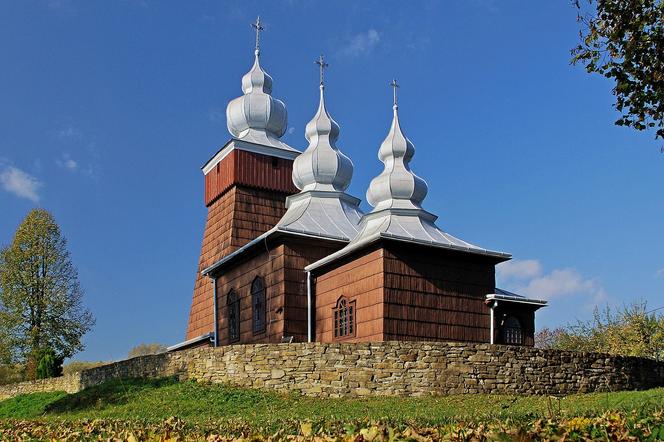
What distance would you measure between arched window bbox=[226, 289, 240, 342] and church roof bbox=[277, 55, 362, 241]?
325cm

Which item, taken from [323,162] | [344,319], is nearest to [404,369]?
[344,319]

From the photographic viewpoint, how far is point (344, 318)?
2519 centimetres

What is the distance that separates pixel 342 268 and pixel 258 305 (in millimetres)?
3999

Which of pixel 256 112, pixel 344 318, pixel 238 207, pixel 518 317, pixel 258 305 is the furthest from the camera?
pixel 256 112

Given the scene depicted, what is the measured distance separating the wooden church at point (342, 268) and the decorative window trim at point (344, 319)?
0.04 metres

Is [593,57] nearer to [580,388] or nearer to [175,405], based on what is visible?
[580,388]

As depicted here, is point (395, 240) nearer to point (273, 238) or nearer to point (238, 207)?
point (273, 238)

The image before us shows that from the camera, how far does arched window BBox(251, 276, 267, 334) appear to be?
90.2ft

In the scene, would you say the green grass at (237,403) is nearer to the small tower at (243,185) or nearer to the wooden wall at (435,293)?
the wooden wall at (435,293)

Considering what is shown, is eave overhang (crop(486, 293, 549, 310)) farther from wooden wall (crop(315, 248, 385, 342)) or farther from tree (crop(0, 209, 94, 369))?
tree (crop(0, 209, 94, 369))

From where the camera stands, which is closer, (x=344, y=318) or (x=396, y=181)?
(x=344, y=318)

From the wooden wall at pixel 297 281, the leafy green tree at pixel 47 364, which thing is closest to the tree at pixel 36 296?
the leafy green tree at pixel 47 364


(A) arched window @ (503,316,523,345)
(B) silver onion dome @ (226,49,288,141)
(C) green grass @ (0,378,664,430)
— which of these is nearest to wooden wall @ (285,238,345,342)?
(C) green grass @ (0,378,664,430)

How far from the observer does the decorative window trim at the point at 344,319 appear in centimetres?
2473
